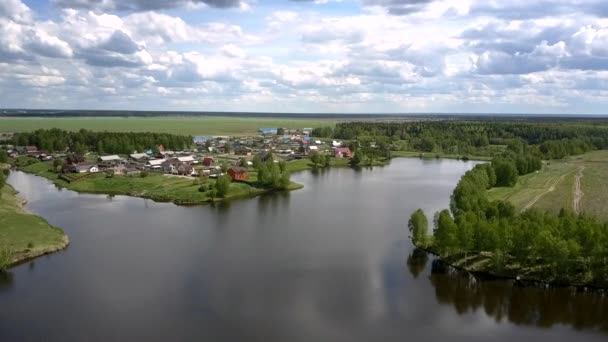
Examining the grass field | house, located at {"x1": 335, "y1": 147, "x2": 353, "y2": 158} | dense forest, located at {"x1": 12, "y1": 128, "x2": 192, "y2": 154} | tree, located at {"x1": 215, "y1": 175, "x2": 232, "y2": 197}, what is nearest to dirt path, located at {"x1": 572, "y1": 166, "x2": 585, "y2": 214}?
tree, located at {"x1": 215, "y1": 175, "x2": 232, "y2": 197}

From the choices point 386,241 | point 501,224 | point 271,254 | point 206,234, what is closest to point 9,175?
point 206,234

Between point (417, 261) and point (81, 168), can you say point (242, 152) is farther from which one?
point (417, 261)

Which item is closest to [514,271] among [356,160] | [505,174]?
[505,174]

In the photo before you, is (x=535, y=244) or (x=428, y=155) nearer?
(x=535, y=244)

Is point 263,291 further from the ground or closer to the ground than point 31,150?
closer to the ground

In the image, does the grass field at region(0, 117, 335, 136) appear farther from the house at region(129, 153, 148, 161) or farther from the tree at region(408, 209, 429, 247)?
the tree at region(408, 209, 429, 247)

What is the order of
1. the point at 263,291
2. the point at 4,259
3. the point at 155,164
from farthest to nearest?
1. the point at 155,164
2. the point at 4,259
3. the point at 263,291
